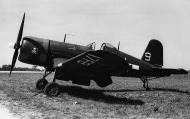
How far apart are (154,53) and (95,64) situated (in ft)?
19.9

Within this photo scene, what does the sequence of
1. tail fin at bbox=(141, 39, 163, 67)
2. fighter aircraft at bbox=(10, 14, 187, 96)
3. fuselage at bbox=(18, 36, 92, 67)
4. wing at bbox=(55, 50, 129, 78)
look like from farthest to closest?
tail fin at bbox=(141, 39, 163, 67) < fuselage at bbox=(18, 36, 92, 67) < fighter aircraft at bbox=(10, 14, 187, 96) < wing at bbox=(55, 50, 129, 78)

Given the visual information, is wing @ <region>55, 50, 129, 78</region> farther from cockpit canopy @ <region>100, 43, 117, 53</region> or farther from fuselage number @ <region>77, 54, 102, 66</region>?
cockpit canopy @ <region>100, 43, 117, 53</region>

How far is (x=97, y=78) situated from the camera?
12023 millimetres

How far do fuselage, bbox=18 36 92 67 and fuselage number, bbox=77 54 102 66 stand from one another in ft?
5.83

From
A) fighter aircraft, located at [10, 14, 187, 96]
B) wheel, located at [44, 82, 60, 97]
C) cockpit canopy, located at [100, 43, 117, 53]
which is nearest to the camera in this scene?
fighter aircraft, located at [10, 14, 187, 96]

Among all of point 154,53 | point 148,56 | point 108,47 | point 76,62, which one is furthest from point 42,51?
point 154,53

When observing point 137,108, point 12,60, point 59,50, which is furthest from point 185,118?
point 12,60

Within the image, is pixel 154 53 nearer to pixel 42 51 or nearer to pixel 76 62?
pixel 76 62

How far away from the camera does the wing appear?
10213mm

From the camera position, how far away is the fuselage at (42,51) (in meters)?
12.0

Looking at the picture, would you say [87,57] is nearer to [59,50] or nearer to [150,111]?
[59,50]

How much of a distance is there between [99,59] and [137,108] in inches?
93.9

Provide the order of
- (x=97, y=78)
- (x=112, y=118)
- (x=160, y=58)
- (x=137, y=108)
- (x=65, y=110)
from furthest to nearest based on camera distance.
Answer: (x=160, y=58) < (x=97, y=78) < (x=137, y=108) < (x=65, y=110) < (x=112, y=118)

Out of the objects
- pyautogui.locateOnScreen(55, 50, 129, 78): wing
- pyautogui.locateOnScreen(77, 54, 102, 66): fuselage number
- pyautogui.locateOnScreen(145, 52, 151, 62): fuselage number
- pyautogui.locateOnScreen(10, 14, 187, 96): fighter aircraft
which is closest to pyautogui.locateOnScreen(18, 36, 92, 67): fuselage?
pyautogui.locateOnScreen(10, 14, 187, 96): fighter aircraft
